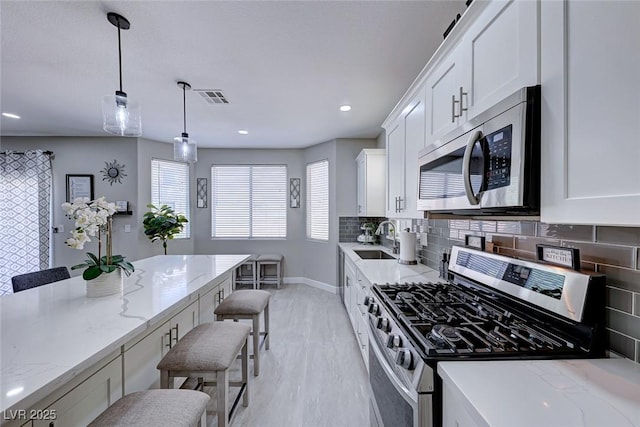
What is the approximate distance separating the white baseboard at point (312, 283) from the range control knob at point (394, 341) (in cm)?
349

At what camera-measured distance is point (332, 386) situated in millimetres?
2229

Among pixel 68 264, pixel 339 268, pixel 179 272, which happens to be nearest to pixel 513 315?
pixel 179 272

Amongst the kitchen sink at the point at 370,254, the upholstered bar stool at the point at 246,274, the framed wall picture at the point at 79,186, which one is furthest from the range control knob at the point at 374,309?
the framed wall picture at the point at 79,186

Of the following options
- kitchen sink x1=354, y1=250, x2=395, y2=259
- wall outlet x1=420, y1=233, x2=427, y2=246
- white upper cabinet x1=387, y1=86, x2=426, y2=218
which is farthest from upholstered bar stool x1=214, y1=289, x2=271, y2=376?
kitchen sink x1=354, y1=250, x2=395, y2=259

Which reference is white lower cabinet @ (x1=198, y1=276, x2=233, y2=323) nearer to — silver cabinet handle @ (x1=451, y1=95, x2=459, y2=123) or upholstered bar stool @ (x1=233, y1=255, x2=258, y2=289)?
silver cabinet handle @ (x1=451, y1=95, x2=459, y2=123)

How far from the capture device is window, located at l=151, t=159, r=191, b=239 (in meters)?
4.89

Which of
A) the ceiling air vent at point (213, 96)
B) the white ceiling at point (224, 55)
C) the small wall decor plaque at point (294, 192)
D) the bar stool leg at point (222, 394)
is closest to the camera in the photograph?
the bar stool leg at point (222, 394)

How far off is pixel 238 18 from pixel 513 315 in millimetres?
2250

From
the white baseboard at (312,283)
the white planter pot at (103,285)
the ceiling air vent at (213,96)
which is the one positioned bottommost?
the white baseboard at (312,283)

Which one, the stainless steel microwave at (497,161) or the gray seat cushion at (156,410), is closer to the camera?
the stainless steel microwave at (497,161)

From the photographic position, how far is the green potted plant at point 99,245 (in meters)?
1.46

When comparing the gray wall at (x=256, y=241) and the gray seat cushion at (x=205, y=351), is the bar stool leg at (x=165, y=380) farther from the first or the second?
the gray wall at (x=256, y=241)

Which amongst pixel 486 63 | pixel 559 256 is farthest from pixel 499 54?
pixel 559 256

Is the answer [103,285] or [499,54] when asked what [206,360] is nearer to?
[103,285]
